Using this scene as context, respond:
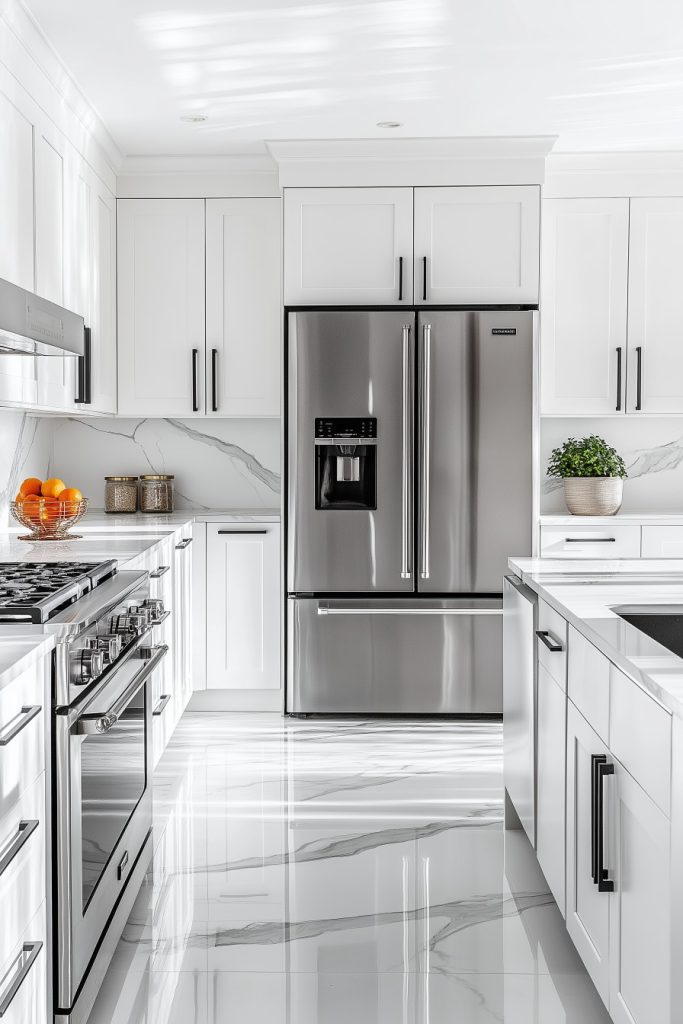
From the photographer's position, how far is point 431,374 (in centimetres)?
420

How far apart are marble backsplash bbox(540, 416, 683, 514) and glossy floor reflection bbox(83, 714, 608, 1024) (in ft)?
5.64

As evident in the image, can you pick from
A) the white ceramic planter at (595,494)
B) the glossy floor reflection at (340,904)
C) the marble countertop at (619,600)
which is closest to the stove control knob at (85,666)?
the glossy floor reflection at (340,904)

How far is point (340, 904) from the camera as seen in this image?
2557 mm

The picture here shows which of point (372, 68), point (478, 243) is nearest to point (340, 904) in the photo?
point (372, 68)

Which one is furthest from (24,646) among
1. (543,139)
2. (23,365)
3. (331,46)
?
(543,139)

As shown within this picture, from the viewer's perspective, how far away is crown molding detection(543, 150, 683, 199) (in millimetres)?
4371

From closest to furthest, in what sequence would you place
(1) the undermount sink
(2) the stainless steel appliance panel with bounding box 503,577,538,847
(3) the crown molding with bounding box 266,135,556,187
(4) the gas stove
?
(4) the gas stove → (1) the undermount sink → (2) the stainless steel appliance panel with bounding box 503,577,538,847 → (3) the crown molding with bounding box 266,135,556,187

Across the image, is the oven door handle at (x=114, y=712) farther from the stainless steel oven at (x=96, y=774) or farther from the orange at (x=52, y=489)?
the orange at (x=52, y=489)

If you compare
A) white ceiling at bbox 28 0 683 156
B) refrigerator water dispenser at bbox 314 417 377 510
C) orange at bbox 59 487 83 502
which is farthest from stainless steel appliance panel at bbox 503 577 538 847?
white ceiling at bbox 28 0 683 156

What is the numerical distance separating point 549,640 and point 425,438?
80.0 inches

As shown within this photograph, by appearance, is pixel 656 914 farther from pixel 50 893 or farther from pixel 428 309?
pixel 428 309

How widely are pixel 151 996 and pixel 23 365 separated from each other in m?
1.83

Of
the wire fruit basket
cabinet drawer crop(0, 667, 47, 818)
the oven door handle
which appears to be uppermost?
the wire fruit basket

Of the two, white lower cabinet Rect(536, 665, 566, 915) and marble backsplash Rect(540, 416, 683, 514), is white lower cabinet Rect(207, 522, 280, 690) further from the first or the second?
white lower cabinet Rect(536, 665, 566, 915)
